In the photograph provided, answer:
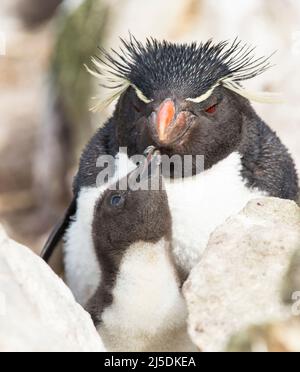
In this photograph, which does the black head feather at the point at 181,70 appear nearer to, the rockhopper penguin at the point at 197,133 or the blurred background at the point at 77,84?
the rockhopper penguin at the point at 197,133

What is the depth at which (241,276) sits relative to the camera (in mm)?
2975

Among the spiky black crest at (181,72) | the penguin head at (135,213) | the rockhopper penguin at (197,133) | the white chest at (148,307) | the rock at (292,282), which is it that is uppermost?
the spiky black crest at (181,72)

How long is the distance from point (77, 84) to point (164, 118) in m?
3.60

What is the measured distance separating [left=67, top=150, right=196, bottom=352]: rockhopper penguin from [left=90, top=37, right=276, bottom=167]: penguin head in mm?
176

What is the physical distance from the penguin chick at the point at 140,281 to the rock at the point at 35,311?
1.41 ft

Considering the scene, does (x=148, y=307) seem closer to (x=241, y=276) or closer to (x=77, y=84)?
(x=241, y=276)

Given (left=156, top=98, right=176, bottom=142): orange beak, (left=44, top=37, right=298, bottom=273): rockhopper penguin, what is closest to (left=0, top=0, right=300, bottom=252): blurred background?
(left=44, top=37, right=298, bottom=273): rockhopper penguin

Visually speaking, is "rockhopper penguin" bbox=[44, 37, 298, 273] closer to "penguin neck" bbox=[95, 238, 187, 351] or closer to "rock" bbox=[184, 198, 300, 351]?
"penguin neck" bbox=[95, 238, 187, 351]

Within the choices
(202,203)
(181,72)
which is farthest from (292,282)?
(181,72)

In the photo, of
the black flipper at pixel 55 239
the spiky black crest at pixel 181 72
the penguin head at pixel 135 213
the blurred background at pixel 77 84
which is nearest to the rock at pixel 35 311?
the penguin head at pixel 135 213

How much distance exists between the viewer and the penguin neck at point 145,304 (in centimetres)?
349
